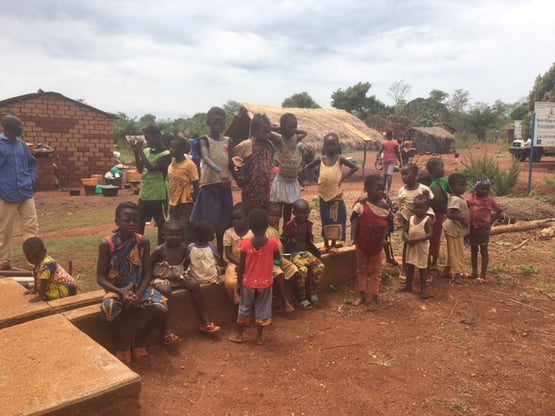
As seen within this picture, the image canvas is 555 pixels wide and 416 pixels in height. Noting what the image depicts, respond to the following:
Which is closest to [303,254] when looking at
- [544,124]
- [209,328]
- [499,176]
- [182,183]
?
[209,328]

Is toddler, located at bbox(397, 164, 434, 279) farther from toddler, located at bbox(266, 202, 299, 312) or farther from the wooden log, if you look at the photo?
the wooden log

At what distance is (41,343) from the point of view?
2.67 metres

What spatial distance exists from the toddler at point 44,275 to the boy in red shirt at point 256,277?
1.39 metres

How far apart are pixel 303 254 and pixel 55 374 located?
8.42 ft

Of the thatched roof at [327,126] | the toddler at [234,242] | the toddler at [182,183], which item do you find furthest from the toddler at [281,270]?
the thatched roof at [327,126]

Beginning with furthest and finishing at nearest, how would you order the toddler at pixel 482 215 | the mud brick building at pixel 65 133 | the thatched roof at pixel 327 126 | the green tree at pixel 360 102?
1. the green tree at pixel 360 102
2. the thatched roof at pixel 327 126
3. the mud brick building at pixel 65 133
4. the toddler at pixel 482 215

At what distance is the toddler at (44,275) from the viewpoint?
3.29m

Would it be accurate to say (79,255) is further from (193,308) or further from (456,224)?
(456,224)

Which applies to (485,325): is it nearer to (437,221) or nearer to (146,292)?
(437,221)

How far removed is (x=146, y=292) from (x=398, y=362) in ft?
6.58

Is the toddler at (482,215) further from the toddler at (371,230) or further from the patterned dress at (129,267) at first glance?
the patterned dress at (129,267)

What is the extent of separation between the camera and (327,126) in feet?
59.6

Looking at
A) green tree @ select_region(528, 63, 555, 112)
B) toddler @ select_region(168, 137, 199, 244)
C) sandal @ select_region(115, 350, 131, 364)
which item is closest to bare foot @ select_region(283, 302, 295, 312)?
toddler @ select_region(168, 137, 199, 244)

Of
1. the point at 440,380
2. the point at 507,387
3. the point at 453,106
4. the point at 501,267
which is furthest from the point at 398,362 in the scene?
the point at 453,106
